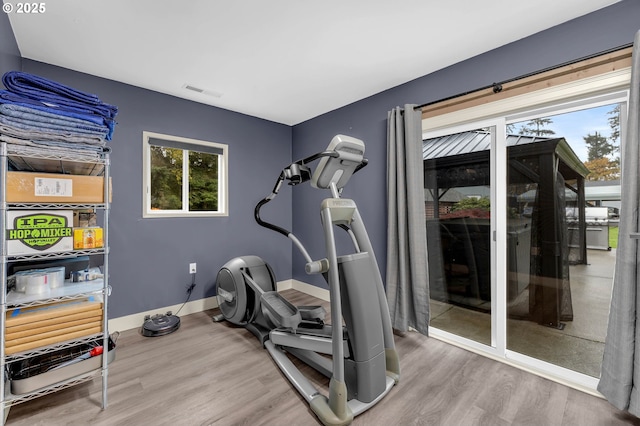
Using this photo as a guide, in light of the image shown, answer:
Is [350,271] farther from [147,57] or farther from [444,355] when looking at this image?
[147,57]

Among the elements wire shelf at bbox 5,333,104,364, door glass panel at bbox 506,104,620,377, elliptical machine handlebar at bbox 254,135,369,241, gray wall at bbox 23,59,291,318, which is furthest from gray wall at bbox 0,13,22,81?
door glass panel at bbox 506,104,620,377

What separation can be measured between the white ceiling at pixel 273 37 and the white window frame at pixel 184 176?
1.81ft

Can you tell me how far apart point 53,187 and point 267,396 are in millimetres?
1765

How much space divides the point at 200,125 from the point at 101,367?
99.6 inches

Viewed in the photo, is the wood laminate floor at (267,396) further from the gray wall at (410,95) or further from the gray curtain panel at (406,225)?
the gray wall at (410,95)

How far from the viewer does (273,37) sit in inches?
81.0

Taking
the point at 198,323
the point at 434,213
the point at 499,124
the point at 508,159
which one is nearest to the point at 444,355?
the point at 434,213

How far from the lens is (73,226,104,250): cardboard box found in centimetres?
159

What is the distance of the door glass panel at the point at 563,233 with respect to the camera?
187 cm

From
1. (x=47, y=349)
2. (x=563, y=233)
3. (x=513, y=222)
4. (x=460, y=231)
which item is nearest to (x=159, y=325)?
(x=47, y=349)

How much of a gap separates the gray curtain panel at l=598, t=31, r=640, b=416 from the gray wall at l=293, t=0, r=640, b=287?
315mm

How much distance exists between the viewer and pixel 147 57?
2301 mm

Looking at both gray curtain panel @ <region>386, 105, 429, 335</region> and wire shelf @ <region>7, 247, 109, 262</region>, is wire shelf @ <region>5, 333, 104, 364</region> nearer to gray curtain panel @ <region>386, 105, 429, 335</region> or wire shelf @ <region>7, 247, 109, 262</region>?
wire shelf @ <region>7, 247, 109, 262</region>
